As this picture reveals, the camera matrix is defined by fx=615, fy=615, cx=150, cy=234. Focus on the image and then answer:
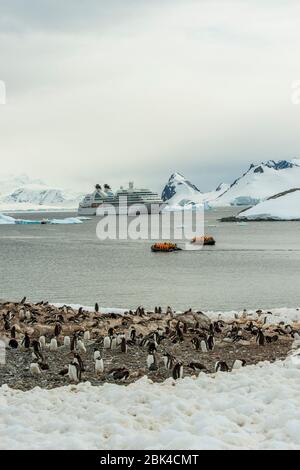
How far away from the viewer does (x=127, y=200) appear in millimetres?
183125

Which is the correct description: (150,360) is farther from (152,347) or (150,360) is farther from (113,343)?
(113,343)

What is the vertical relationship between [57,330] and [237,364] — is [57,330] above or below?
above

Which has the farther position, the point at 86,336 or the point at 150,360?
the point at 86,336

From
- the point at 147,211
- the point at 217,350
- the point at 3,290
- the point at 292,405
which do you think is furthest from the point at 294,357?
the point at 147,211

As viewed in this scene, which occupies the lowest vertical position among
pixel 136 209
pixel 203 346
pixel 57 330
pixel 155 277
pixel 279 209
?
pixel 155 277

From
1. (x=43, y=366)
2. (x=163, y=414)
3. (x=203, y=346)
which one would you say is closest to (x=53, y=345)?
(x=43, y=366)

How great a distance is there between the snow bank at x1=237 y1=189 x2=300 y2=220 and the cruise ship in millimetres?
31583

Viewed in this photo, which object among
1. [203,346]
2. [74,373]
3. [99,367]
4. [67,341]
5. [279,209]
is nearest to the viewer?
[74,373]

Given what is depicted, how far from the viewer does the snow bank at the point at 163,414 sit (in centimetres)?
906

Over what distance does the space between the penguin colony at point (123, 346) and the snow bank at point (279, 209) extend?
14922cm

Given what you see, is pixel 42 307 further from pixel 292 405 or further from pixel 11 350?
pixel 292 405

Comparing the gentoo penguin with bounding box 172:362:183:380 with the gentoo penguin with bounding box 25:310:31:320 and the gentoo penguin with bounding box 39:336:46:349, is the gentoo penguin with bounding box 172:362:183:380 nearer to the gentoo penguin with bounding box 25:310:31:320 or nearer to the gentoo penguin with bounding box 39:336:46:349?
the gentoo penguin with bounding box 39:336:46:349

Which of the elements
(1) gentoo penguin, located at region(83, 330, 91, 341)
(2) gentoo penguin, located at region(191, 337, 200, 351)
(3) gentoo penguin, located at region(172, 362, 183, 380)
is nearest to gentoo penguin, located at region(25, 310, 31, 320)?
(1) gentoo penguin, located at region(83, 330, 91, 341)

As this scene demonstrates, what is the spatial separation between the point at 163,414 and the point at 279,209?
536 ft
